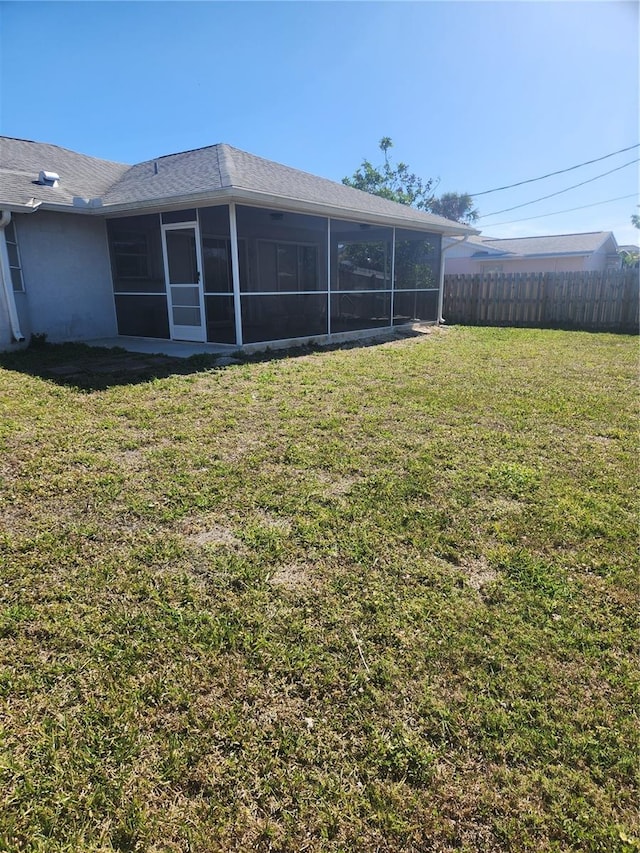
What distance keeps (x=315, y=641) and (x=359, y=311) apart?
11007 mm

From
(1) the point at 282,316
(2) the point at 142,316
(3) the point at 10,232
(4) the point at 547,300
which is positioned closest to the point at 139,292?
(2) the point at 142,316

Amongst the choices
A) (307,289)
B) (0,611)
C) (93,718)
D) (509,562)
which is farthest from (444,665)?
(307,289)

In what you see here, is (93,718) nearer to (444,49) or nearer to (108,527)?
(108,527)

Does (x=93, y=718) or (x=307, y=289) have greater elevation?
(x=307, y=289)

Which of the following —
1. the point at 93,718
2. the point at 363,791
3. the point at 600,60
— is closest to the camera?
the point at 363,791

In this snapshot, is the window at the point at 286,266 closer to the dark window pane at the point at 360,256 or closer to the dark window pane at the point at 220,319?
the dark window pane at the point at 360,256

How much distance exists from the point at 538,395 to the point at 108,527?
216 inches

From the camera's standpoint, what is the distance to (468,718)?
1940 millimetres

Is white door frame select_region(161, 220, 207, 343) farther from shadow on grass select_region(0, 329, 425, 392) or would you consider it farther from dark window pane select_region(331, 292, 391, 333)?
dark window pane select_region(331, 292, 391, 333)

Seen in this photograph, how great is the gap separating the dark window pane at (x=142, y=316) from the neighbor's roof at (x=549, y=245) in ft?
67.7

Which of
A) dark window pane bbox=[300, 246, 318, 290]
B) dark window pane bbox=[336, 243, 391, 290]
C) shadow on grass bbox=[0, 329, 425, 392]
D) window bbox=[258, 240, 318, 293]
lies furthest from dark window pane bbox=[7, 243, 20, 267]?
dark window pane bbox=[336, 243, 391, 290]

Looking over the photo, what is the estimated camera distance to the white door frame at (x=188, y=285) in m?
9.54

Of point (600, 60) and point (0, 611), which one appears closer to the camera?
point (0, 611)

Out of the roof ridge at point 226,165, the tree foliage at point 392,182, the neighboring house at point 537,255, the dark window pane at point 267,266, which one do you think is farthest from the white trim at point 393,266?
the tree foliage at point 392,182
